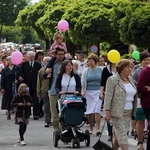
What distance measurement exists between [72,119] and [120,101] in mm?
2861

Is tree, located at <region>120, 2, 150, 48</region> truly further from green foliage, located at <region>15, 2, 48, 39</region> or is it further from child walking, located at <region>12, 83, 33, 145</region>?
green foliage, located at <region>15, 2, 48, 39</region>

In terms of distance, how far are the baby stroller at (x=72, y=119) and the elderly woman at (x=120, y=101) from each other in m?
2.54

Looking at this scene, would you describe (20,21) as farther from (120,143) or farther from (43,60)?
(120,143)

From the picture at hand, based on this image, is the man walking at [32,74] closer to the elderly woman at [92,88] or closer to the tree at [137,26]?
the elderly woman at [92,88]

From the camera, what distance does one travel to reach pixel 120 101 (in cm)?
1072

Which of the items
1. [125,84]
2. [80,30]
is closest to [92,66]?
[125,84]

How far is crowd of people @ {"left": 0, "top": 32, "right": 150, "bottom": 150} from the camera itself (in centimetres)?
1079

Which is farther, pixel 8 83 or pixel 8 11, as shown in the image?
pixel 8 11

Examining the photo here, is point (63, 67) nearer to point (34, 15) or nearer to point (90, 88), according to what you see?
point (90, 88)

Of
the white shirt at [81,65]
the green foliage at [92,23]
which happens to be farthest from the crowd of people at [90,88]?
the green foliage at [92,23]

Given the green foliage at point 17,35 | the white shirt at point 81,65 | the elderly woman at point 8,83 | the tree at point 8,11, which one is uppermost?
the tree at point 8,11

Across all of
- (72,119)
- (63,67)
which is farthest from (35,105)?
(72,119)

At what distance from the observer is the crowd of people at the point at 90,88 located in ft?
35.4

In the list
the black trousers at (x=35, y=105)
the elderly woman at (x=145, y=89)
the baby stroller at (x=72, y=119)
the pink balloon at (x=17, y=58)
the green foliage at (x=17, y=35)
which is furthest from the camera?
the green foliage at (x=17, y=35)
